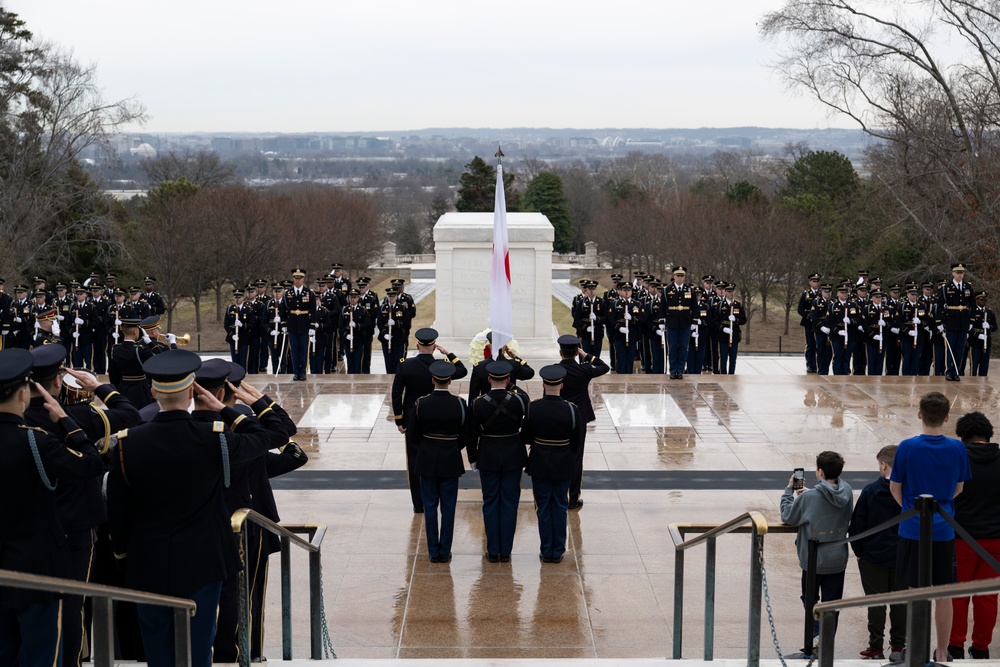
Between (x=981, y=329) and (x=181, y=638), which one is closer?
(x=181, y=638)

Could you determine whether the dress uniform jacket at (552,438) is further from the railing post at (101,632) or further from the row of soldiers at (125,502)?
the railing post at (101,632)

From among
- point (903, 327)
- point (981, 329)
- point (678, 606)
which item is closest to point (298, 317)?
point (903, 327)

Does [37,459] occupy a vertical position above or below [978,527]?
above

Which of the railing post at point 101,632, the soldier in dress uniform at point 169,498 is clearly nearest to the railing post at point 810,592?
the soldier in dress uniform at point 169,498

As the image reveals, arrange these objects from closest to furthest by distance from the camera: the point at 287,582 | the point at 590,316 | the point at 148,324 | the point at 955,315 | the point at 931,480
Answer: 1. the point at 931,480
2. the point at 287,582
3. the point at 148,324
4. the point at 955,315
5. the point at 590,316

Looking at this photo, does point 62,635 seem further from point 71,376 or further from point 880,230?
point 880,230

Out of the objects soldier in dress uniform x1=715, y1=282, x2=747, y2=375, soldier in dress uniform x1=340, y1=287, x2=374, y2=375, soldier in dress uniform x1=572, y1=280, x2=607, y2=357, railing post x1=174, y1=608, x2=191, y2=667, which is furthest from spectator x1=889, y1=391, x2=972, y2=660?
soldier in dress uniform x1=572, y1=280, x2=607, y2=357

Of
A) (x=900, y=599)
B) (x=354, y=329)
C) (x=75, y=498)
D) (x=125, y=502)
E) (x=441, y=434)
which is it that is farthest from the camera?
(x=354, y=329)

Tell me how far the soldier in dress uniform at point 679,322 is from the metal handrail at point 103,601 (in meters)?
12.2

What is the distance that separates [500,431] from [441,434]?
16.9 inches

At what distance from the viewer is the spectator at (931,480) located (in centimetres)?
557

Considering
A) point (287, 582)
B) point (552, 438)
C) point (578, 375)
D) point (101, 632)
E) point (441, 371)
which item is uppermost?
point (441, 371)

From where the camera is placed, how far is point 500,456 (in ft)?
26.0

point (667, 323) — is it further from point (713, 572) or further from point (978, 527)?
point (713, 572)
